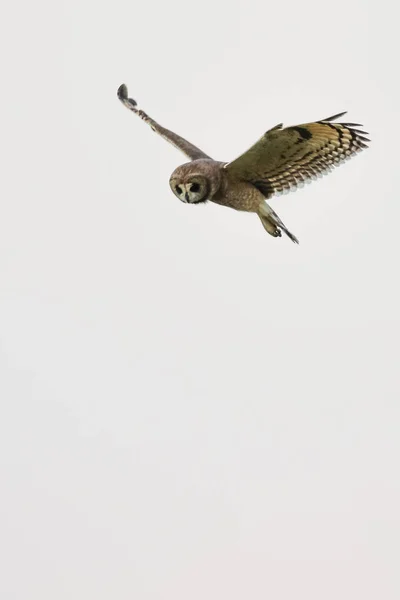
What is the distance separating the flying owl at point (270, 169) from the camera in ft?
63.0

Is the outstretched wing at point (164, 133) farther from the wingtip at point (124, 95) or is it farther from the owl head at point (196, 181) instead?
the owl head at point (196, 181)

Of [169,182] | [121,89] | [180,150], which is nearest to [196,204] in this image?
[169,182]

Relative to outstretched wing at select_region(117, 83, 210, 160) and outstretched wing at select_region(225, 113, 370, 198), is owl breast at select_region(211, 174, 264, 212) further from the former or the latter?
outstretched wing at select_region(117, 83, 210, 160)

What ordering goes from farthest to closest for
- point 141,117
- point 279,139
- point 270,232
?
point 141,117
point 270,232
point 279,139

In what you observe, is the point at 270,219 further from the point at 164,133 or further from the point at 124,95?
the point at 124,95

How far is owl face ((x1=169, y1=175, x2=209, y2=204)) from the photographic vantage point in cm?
1969

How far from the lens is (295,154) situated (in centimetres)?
1967

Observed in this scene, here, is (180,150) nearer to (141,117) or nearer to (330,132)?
(141,117)

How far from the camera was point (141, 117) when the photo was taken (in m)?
22.7

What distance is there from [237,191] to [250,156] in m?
0.84

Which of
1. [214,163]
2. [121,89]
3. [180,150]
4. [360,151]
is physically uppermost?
[121,89]

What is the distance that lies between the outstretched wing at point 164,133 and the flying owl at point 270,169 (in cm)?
75

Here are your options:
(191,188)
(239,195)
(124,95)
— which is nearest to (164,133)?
(124,95)

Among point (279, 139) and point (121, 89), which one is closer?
point (279, 139)
